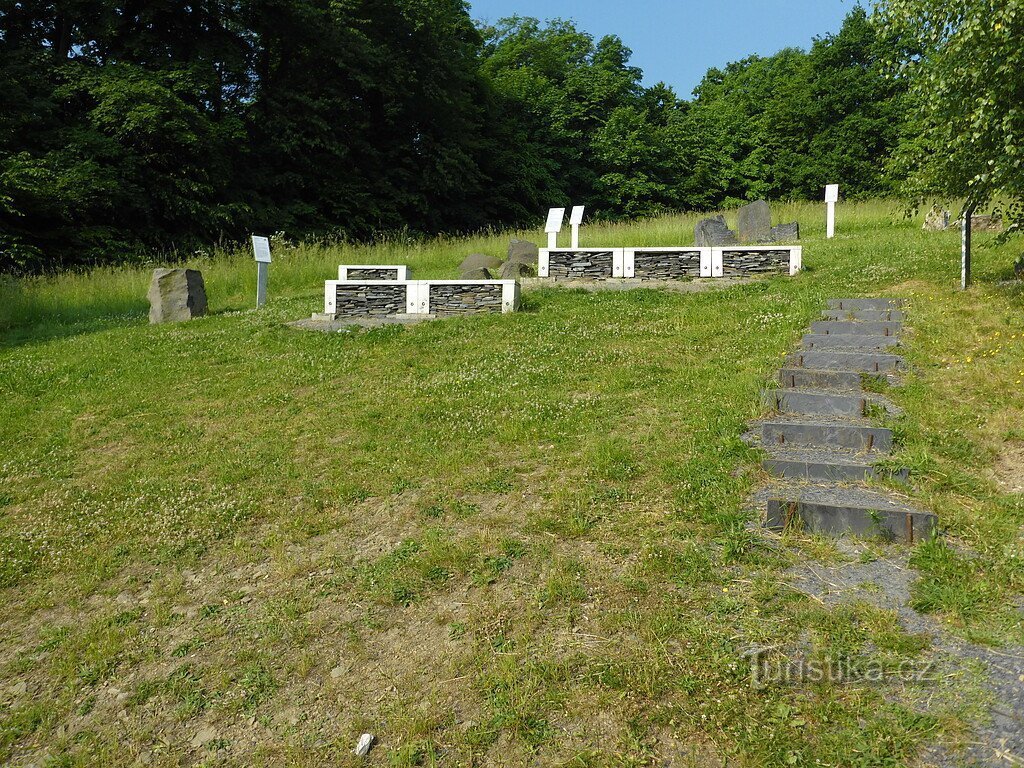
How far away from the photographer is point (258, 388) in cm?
930

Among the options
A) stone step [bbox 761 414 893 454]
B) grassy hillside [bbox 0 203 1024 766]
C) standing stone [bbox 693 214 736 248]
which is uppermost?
standing stone [bbox 693 214 736 248]

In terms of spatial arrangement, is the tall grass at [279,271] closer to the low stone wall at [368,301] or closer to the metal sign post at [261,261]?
the metal sign post at [261,261]

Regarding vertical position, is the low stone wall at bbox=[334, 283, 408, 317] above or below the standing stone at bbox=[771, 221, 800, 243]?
below

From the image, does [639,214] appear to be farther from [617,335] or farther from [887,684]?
[887,684]

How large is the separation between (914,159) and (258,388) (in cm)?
883

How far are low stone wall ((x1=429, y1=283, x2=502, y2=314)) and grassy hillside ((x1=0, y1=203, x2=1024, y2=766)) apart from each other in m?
2.67

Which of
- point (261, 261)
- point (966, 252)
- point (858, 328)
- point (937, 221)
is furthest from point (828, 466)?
Answer: point (937, 221)

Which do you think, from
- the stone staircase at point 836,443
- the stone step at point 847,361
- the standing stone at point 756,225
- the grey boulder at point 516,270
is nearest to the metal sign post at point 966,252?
the stone staircase at point 836,443

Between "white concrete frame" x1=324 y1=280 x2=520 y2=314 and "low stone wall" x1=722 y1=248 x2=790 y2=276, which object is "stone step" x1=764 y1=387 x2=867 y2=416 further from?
"low stone wall" x1=722 y1=248 x2=790 y2=276

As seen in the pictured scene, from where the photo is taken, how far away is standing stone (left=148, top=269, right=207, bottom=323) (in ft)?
46.1

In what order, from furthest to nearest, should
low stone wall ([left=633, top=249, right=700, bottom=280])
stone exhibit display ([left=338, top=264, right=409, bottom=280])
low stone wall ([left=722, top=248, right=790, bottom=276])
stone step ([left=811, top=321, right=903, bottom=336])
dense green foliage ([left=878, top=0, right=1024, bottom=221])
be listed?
stone exhibit display ([left=338, top=264, right=409, bottom=280]) < low stone wall ([left=633, top=249, right=700, bottom=280]) < low stone wall ([left=722, top=248, right=790, bottom=276]) < stone step ([left=811, top=321, right=903, bottom=336]) < dense green foliage ([left=878, top=0, right=1024, bottom=221])

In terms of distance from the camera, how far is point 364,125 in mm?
31969

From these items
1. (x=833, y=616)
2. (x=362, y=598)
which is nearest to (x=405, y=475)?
(x=362, y=598)

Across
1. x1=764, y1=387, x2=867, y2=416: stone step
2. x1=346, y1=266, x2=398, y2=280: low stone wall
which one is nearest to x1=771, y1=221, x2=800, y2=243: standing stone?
x1=346, y1=266, x2=398, y2=280: low stone wall
